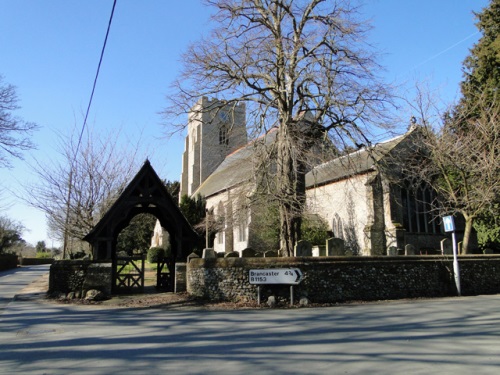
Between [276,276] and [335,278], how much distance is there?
92.5 inches

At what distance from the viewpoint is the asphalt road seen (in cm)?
630

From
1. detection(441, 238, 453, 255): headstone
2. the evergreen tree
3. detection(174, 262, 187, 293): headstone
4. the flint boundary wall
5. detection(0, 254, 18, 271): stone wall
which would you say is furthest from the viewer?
detection(0, 254, 18, 271): stone wall

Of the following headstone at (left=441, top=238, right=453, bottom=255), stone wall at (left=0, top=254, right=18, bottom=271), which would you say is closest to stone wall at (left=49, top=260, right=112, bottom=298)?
headstone at (left=441, top=238, right=453, bottom=255)

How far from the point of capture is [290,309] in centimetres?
1304

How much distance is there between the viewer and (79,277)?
634 inches

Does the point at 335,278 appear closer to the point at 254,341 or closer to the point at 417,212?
the point at 254,341

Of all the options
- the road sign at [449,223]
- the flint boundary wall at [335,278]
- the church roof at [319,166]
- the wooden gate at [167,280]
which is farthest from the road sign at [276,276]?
the road sign at [449,223]

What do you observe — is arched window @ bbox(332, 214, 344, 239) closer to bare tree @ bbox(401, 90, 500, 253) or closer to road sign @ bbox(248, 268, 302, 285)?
bare tree @ bbox(401, 90, 500, 253)

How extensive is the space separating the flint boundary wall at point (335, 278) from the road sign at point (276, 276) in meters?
0.42

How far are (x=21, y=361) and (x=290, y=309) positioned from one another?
26.4 ft

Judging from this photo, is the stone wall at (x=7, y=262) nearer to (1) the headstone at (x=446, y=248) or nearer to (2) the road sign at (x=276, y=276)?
(2) the road sign at (x=276, y=276)

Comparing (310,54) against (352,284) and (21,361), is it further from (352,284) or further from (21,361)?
(21,361)

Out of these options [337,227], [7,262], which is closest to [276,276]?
[337,227]

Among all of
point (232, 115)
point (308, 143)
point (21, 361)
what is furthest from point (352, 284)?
point (21, 361)
